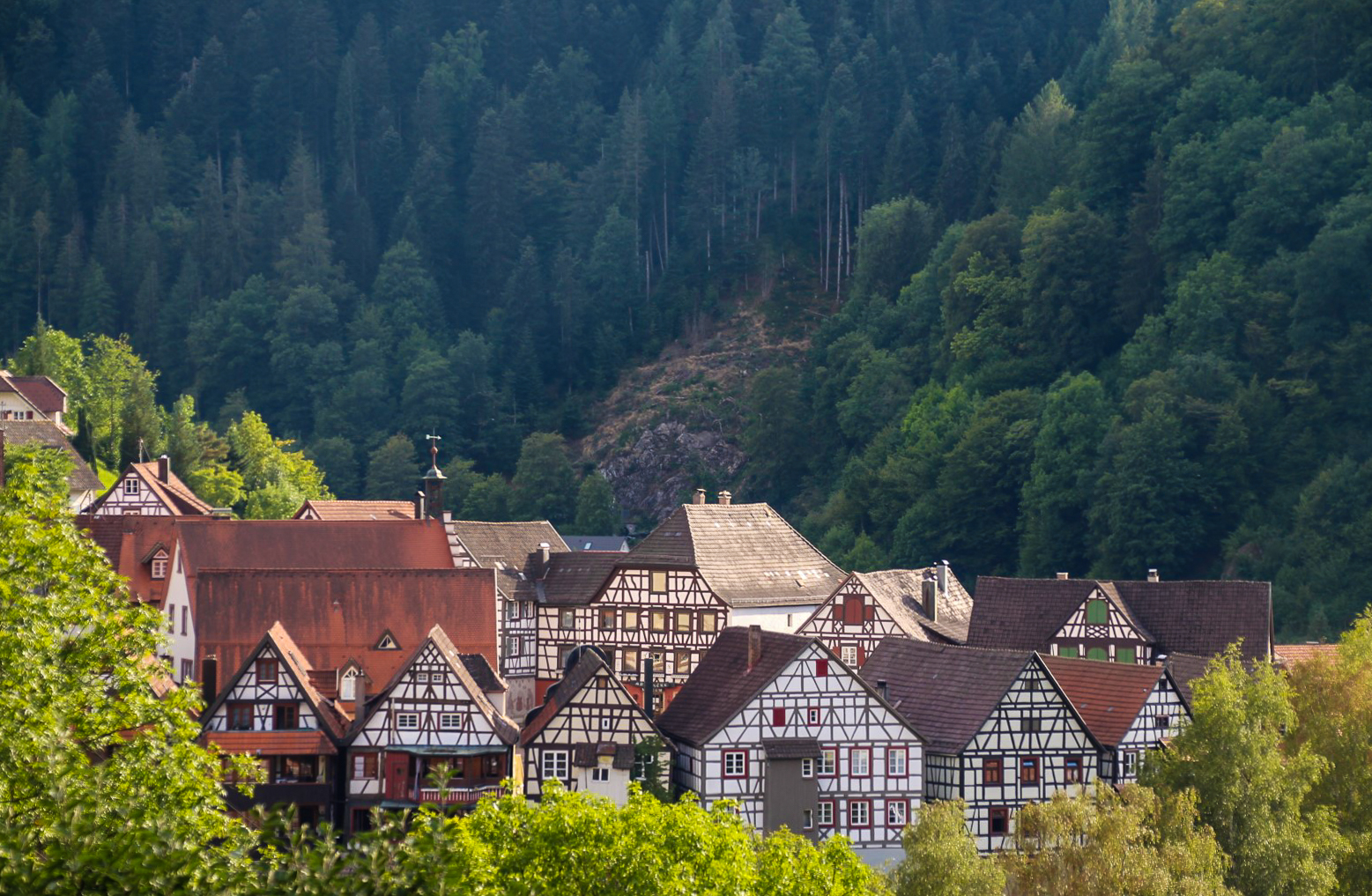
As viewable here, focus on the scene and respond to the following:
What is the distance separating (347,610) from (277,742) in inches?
365

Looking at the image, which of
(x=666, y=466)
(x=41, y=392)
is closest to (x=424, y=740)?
(x=41, y=392)

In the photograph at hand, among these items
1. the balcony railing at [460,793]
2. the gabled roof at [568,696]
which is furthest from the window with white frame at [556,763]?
the balcony railing at [460,793]

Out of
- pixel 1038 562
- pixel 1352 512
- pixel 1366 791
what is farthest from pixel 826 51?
pixel 1366 791

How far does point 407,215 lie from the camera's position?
184 meters

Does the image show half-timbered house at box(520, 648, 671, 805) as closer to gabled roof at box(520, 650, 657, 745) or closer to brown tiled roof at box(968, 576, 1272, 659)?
gabled roof at box(520, 650, 657, 745)

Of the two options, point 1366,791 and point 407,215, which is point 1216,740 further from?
point 407,215

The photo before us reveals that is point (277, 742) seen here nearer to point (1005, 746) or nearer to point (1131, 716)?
point (1005, 746)

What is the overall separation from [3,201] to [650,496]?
83003 millimetres

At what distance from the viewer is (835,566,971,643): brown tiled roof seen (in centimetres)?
6944

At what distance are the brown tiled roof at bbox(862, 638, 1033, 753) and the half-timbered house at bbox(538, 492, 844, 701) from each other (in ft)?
39.1

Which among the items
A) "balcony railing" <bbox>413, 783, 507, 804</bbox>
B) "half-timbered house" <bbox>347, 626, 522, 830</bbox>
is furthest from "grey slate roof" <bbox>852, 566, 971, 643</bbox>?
"balcony railing" <bbox>413, 783, 507, 804</bbox>

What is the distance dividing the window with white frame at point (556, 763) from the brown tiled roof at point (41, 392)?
6486 cm

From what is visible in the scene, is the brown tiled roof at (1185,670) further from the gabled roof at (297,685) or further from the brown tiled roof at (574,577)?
the gabled roof at (297,685)

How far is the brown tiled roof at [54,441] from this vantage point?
95562 mm
